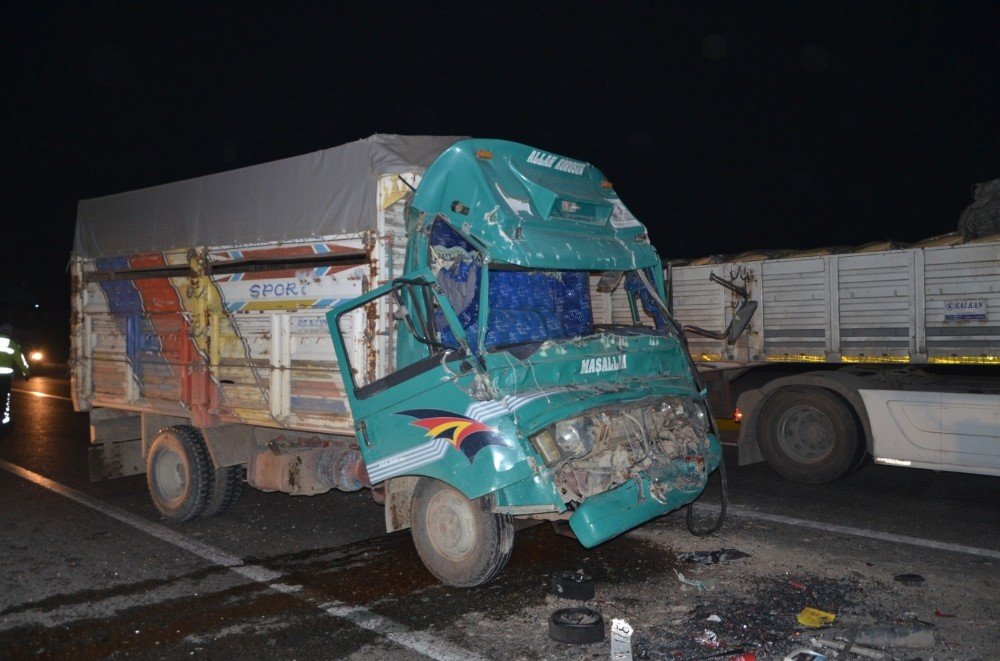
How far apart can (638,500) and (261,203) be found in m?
4.17

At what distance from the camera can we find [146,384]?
26.7 feet

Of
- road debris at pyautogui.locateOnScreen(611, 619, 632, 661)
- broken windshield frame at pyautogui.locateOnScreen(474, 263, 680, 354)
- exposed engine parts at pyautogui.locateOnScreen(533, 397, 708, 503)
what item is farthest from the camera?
broken windshield frame at pyautogui.locateOnScreen(474, 263, 680, 354)

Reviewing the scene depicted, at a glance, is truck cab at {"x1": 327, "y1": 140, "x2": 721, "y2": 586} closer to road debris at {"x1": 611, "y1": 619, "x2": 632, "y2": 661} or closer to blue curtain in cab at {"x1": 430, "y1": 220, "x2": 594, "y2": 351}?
blue curtain in cab at {"x1": 430, "y1": 220, "x2": 594, "y2": 351}

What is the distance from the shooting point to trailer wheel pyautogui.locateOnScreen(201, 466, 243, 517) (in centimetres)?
754

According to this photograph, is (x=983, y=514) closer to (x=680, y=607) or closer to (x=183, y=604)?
(x=680, y=607)

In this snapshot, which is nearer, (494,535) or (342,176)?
(494,535)

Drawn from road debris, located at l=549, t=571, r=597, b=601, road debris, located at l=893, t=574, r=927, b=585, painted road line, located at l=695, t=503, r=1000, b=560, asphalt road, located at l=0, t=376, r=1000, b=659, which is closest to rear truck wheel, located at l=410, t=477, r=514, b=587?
asphalt road, located at l=0, t=376, r=1000, b=659

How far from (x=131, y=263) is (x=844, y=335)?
792 cm

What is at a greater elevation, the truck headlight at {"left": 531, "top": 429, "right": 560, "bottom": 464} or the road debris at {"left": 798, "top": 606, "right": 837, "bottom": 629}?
the truck headlight at {"left": 531, "top": 429, "right": 560, "bottom": 464}

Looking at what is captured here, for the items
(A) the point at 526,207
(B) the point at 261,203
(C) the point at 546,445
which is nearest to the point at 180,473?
(B) the point at 261,203

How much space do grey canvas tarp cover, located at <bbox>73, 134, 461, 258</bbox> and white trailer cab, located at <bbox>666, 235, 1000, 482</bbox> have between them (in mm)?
3665

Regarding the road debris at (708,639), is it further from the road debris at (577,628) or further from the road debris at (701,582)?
the road debris at (701,582)

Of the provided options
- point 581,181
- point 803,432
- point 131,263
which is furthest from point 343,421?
point 803,432

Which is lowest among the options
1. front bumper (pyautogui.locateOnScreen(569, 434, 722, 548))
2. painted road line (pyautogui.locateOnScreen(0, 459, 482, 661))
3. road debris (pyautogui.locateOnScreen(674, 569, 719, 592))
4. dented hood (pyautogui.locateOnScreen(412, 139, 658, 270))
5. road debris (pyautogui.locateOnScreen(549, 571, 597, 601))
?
painted road line (pyautogui.locateOnScreen(0, 459, 482, 661))
